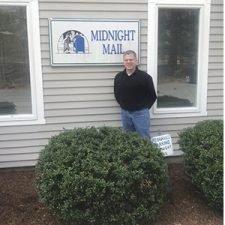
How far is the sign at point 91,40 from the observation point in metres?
5.18

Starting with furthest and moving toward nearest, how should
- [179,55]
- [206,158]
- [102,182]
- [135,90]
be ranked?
[179,55] < [135,90] < [206,158] < [102,182]

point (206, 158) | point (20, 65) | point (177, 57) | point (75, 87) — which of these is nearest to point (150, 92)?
point (177, 57)

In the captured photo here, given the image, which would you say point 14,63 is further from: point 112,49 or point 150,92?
point 150,92

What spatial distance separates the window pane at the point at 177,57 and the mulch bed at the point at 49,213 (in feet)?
4.25

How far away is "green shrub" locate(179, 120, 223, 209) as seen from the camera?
4143mm

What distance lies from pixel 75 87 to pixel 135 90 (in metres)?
0.89

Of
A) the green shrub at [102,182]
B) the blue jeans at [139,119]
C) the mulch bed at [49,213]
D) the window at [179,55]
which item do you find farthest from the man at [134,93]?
the green shrub at [102,182]

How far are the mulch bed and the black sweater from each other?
114 centimetres

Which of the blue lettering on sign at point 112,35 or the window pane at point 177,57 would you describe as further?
the window pane at point 177,57

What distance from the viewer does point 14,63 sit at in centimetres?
529

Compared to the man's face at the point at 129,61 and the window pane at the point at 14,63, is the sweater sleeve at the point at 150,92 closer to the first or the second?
the man's face at the point at 129,61

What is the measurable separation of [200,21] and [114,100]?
1.71 m

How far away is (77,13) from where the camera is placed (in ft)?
17.1

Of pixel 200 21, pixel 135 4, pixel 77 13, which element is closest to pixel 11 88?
pixel 77 13
